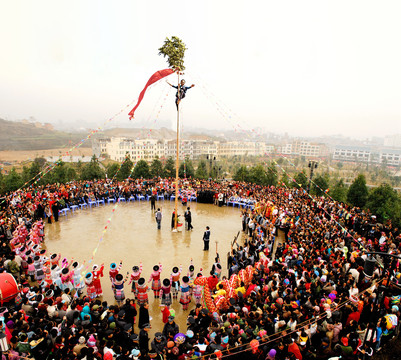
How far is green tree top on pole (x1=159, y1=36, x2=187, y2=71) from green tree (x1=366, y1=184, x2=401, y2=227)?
1925 centimetres

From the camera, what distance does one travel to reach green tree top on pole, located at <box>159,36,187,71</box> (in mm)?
12086

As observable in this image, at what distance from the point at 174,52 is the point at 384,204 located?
793 inches

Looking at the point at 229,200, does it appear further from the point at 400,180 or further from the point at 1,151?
the point at 1,151

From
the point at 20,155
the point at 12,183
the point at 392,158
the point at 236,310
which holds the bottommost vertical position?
the point at 20,155

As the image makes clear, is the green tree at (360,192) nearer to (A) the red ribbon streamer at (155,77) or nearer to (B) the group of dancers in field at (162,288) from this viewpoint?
(A) the red ribbon streamer at (155,77)

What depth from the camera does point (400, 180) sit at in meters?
89.2

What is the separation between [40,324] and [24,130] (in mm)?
240324

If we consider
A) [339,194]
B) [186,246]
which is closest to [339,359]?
[186,246]

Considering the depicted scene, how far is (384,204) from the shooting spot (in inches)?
802

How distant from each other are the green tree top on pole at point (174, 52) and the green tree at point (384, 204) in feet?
63.2

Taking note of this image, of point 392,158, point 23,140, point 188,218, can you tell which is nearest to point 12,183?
point 188,218

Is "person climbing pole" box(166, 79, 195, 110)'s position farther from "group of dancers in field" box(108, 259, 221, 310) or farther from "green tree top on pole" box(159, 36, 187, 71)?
"group of dancers in field" box(108, 259, 221, 310)

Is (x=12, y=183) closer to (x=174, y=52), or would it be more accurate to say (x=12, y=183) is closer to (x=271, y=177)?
(x=174, y=52)

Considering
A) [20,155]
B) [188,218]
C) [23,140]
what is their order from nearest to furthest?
[188,218] → [20,155] → [23,140]
